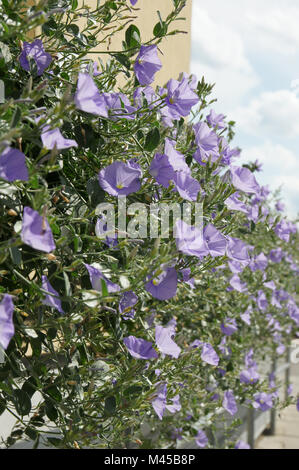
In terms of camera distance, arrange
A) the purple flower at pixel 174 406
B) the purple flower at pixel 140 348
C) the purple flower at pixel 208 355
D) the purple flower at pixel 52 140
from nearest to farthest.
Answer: the purple flower at pixel 52 140 → the purple flower at pixel 140 348 → the purple flower at pixel 174 406 → the purple flower at pixel 208 355

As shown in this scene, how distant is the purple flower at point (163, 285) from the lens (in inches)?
35.5

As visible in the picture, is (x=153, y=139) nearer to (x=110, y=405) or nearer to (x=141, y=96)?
(x=141, y=96)

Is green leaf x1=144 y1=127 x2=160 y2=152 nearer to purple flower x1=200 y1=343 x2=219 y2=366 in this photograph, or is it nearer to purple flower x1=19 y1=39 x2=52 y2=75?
purple flower x1=19 y1=39 x2=52 y2=75

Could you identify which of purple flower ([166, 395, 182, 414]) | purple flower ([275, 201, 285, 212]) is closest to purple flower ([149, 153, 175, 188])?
purple flower ([166, 395, 182, 414])

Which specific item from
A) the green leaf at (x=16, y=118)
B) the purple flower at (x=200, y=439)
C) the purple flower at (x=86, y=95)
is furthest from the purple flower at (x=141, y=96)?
the purple flower at (x=200, y=439)

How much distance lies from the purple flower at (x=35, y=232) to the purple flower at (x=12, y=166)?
0.06 meters

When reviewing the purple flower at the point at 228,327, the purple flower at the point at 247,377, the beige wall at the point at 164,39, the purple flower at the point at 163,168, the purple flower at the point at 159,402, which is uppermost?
the beige wall at the point at 164,39

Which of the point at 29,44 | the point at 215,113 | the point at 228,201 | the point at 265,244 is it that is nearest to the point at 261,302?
the point at 265,244

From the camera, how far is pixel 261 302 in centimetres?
287

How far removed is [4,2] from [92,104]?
0.29 meters

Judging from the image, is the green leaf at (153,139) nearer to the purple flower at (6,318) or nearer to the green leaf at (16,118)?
the green leaf at (16,118)

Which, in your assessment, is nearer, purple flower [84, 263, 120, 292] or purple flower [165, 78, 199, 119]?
purple flower [84, 263, 120, 292]

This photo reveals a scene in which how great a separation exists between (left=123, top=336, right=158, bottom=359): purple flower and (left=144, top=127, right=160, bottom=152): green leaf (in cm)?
37

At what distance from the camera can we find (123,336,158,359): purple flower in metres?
1.00
